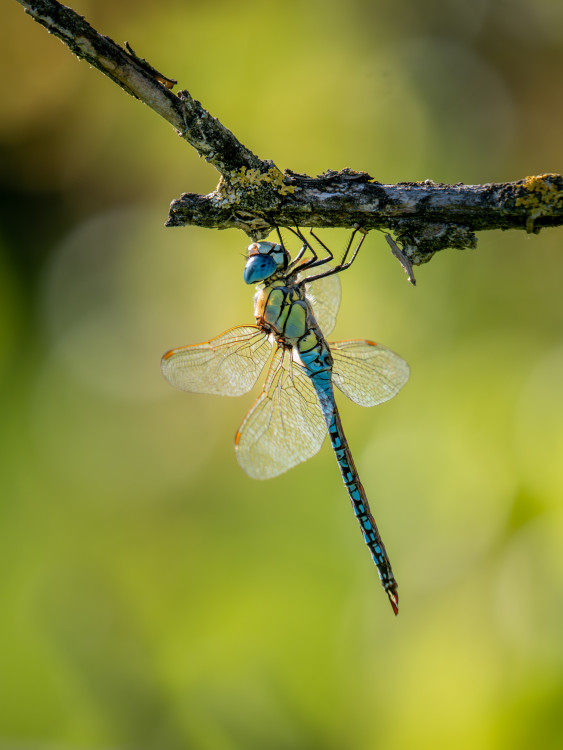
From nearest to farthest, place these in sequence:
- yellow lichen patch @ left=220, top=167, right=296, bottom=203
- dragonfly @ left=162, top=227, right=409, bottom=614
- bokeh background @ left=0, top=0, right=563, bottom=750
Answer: yellow lichen patch @ left=220, top=167, right=296, bottom=203 < dragonfly @ left=162, top=227, right=409, bottom=614 < bokeh background @ left=0, top=0, right=563, bottom=750

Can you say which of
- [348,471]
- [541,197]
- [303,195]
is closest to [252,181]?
[303,195]

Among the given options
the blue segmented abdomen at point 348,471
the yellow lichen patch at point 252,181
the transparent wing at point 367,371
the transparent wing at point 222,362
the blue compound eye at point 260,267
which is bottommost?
the blue segmented abdomen at point 348,471

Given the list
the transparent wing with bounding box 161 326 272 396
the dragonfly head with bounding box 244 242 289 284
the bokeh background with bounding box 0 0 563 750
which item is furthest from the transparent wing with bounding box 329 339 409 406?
the bokeh background with bounding box 0 0 563 750

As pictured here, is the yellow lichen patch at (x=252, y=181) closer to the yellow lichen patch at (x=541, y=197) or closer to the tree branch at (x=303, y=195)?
the tree branch at (x=303, y=195)

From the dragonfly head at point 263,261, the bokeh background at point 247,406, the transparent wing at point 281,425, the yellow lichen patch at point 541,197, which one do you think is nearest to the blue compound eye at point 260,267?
the dragonfly head at point 263,261

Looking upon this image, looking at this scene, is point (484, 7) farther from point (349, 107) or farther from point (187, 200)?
point (187, 200)

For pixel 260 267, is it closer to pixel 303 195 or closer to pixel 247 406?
pixel 303 195

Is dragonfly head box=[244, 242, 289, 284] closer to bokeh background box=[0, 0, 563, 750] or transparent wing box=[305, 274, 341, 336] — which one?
transparent wing box=[305, 274, 341, 336]
